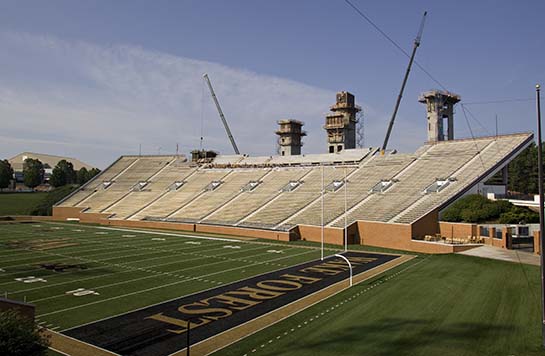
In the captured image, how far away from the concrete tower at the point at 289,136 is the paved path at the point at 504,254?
56.1 meters

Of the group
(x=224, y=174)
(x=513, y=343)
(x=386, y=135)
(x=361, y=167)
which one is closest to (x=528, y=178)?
(x=386, y=135)

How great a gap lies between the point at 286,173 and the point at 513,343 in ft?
151

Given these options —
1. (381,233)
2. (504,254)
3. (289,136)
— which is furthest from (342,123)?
(504,254)

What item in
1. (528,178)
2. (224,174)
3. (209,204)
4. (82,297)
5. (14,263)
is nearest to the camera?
(82,297)

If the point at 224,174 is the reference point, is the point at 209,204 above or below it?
below

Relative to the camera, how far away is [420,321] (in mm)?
14016

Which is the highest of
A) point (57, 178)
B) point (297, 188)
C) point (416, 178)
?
point (57, 178)

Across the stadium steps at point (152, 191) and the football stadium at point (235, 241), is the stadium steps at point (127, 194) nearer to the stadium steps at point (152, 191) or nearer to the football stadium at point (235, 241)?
the stadium steps at point (152, 191)

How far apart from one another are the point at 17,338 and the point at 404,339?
10324 millimetres

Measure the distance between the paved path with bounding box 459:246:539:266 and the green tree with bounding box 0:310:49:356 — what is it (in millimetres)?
24333

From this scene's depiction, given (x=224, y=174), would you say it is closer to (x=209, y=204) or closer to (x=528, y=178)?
(x=209, y=204)

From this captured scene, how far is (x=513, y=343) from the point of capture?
11906 millimetres

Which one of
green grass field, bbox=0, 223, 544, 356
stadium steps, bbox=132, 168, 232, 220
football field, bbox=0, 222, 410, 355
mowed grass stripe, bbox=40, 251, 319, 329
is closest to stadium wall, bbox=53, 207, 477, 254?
football field, bbox=0, 222, 410, 355

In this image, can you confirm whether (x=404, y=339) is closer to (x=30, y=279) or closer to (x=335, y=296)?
(x=335, y=296)
